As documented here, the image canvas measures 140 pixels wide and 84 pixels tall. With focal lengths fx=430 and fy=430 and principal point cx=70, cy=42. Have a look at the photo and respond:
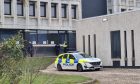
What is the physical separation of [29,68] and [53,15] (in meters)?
49.9

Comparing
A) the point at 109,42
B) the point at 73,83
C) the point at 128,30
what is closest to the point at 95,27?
the point at 109,42

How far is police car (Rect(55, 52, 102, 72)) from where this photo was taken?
31.6 metres

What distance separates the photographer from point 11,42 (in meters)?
9.54

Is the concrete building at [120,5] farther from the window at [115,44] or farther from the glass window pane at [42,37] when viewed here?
the window at [115,44]

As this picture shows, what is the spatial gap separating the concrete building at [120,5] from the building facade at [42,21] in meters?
5.75

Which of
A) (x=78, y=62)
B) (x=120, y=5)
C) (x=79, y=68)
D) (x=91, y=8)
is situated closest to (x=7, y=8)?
(x=91, y=8)

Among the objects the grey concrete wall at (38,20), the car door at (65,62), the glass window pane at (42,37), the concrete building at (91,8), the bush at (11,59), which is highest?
the concrete building at (91,8)

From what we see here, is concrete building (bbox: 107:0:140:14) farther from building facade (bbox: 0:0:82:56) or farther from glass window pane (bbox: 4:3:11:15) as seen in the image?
glass window pane (bbox: 4:3:11:15)

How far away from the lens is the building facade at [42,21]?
185ft

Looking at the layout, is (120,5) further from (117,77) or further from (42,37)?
(117,77)

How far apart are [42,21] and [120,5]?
549 inches

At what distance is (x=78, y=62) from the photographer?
3219 centimetres

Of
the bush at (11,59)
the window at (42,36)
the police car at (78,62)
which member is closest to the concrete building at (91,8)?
the window at (42,36)

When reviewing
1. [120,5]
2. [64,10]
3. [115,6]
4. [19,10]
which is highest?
[120,5]
